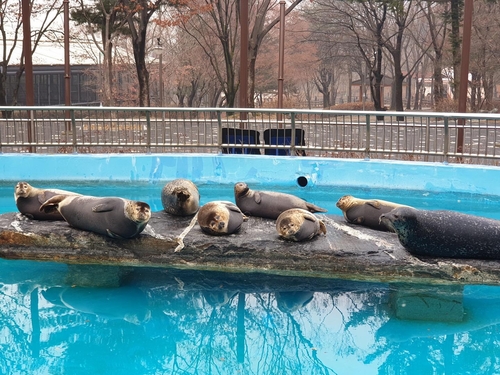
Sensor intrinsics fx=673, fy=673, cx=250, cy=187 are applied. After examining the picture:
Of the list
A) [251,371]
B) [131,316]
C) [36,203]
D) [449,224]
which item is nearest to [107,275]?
[131,316]

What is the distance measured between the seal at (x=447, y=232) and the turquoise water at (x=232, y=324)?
1.27 ft

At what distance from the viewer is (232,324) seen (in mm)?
6219

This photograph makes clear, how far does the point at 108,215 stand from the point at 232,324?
1638 mm

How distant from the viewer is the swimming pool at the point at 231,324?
213 inches

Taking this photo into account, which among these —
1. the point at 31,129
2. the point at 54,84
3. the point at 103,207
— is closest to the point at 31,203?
the point at 103,207

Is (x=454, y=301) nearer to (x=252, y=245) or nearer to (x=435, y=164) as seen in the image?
(x=252, y=245)

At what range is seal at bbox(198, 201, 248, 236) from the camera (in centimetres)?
673

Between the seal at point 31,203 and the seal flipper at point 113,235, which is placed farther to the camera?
the seal at point 31,203

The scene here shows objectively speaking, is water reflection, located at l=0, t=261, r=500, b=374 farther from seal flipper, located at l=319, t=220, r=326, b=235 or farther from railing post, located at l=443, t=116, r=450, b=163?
railing post, located at l=443, t=116, r=450, b=163

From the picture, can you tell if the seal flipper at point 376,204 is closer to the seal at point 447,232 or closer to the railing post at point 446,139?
the seal at point 447,232

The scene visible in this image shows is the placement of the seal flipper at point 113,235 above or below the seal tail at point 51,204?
below

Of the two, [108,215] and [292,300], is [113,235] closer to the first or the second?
[108,215]

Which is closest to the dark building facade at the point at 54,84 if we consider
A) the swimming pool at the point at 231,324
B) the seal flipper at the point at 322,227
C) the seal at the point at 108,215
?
the seal at the point at 108,215

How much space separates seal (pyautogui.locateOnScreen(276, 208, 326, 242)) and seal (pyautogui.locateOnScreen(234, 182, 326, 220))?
80cm
